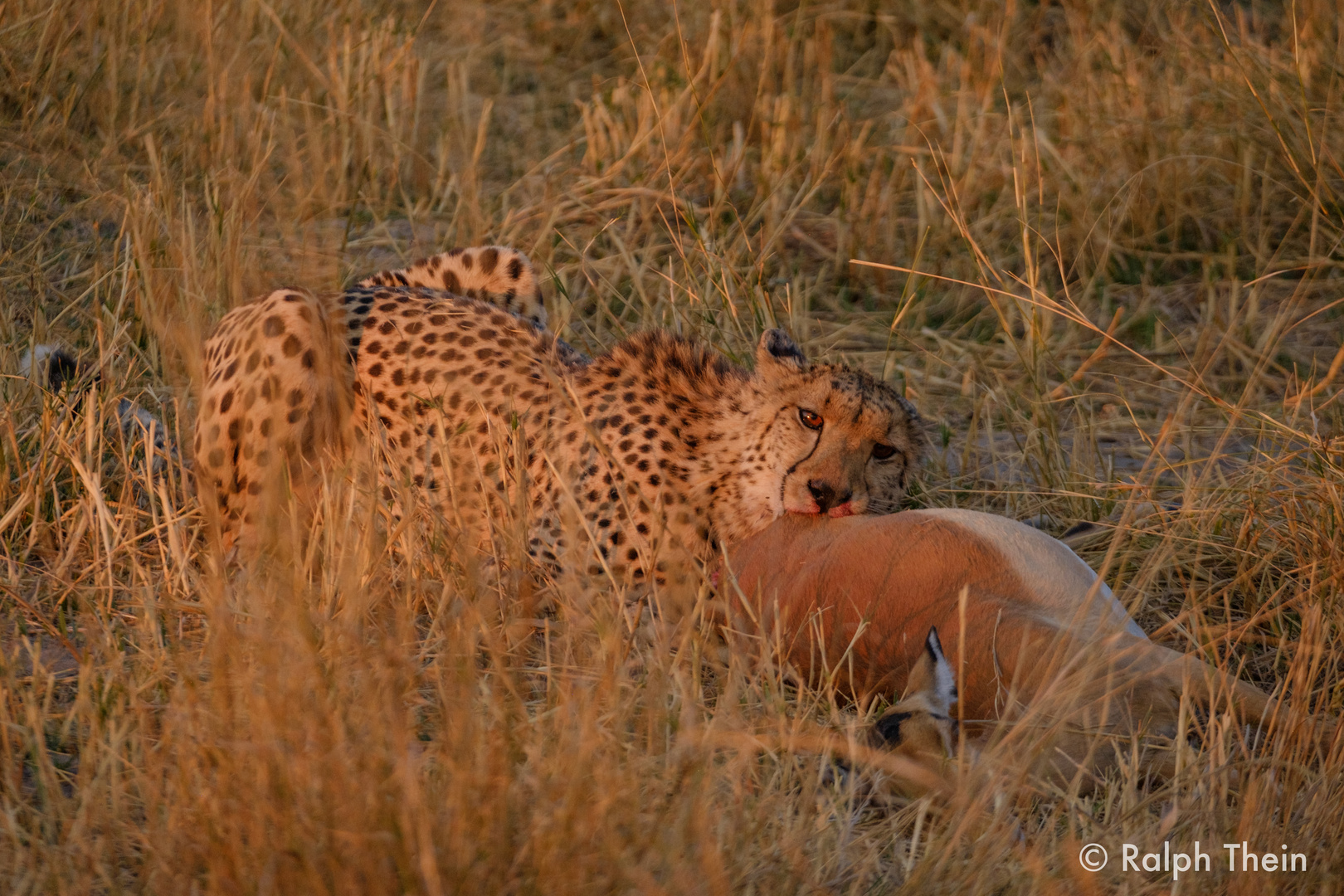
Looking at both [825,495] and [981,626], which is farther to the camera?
[825,495]

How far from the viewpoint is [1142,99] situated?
5145 millimetres

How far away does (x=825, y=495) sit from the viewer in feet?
9.82

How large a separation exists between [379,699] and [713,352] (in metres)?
1.66

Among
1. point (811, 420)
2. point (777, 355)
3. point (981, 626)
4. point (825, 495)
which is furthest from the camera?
point (777, 355)

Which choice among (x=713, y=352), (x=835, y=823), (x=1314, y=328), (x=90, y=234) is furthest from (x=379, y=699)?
(x=1314, y=328)

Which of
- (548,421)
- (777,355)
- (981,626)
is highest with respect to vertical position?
(777,355)

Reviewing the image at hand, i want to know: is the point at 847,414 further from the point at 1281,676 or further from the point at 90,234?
the point at 90,234

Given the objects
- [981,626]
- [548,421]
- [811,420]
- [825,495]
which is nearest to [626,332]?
[548,421]

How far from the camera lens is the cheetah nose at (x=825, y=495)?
2.99m

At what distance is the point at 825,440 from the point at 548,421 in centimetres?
70

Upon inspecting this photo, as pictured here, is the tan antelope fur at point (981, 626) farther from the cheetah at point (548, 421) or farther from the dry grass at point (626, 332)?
the cheetah at point (548, 421)

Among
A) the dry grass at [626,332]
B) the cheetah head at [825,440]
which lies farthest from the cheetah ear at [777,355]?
the dry grass at [626,332]

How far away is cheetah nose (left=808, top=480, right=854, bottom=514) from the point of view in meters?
2.99

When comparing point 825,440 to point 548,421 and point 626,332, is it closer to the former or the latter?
point 548,421
